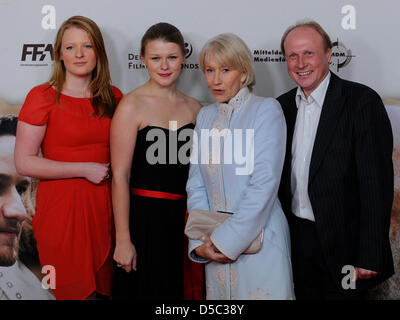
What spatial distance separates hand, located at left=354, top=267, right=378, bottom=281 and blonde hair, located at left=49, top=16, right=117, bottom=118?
1278mm

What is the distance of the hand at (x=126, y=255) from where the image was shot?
204 cm

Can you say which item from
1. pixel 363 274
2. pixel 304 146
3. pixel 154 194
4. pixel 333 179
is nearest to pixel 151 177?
pixel 154 194

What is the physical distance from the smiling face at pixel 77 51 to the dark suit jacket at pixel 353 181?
1.08 meters

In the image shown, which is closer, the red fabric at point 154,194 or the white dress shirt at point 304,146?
the white dress shirt at point 304,146

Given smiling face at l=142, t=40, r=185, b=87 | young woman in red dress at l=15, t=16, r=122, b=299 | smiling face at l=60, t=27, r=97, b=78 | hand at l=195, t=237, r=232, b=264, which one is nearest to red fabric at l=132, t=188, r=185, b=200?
young woman in red dress at l=15, t=16, r=122, b=299

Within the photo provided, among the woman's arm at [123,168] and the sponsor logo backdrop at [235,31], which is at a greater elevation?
the sponsor logo backdrop at [235,31]

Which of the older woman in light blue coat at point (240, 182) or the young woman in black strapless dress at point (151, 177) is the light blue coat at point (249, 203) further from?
the young woman in black strapless dress at point (151, 177)

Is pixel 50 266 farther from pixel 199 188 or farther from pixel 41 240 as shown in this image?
A: pixel 199 188

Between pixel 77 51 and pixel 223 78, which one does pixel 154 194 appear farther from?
pixel 77 51

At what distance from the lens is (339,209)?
1.86 metres

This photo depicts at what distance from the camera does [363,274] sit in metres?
1.81

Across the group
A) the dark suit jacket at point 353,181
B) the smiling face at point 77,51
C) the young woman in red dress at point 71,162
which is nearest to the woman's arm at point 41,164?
the young woman in red dress at point 71,162

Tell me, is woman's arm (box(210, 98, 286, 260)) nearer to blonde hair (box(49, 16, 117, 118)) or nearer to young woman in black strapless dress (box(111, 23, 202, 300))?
young woman in black strapless dress (box(111, 23, 202, 300))
